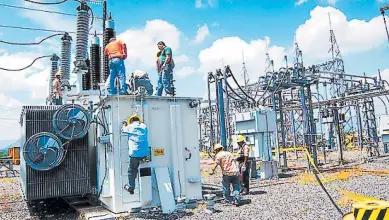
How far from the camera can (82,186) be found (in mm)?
7613

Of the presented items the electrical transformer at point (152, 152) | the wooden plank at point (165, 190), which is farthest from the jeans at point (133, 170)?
the wooden plank at point (165, 190)

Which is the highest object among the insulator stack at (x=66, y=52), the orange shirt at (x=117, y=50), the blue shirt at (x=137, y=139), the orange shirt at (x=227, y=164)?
the insulator stack at (x=66, y=52)

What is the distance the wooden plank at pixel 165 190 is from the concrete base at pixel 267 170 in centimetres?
578

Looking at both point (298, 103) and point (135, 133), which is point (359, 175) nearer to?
point (135, 133)

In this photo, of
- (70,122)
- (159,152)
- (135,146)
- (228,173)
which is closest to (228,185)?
(228,173)

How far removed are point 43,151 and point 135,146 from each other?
1903mm

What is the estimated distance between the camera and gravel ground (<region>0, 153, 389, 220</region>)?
274 inches

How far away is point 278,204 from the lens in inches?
311

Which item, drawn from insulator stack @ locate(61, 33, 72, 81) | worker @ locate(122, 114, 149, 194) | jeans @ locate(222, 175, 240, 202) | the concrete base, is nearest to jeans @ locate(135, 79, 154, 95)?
worker @ locate(122, 114, 149, 194)

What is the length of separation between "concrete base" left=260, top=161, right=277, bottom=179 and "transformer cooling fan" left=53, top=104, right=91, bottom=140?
7.13 m

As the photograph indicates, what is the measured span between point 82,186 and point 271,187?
18.6ft

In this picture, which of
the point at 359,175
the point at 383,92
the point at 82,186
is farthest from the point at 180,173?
the point at 383,92

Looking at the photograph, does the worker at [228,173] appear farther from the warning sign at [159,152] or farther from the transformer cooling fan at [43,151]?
the transformer cooling fan at [43,151]

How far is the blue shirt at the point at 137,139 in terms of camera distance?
6.98 m
